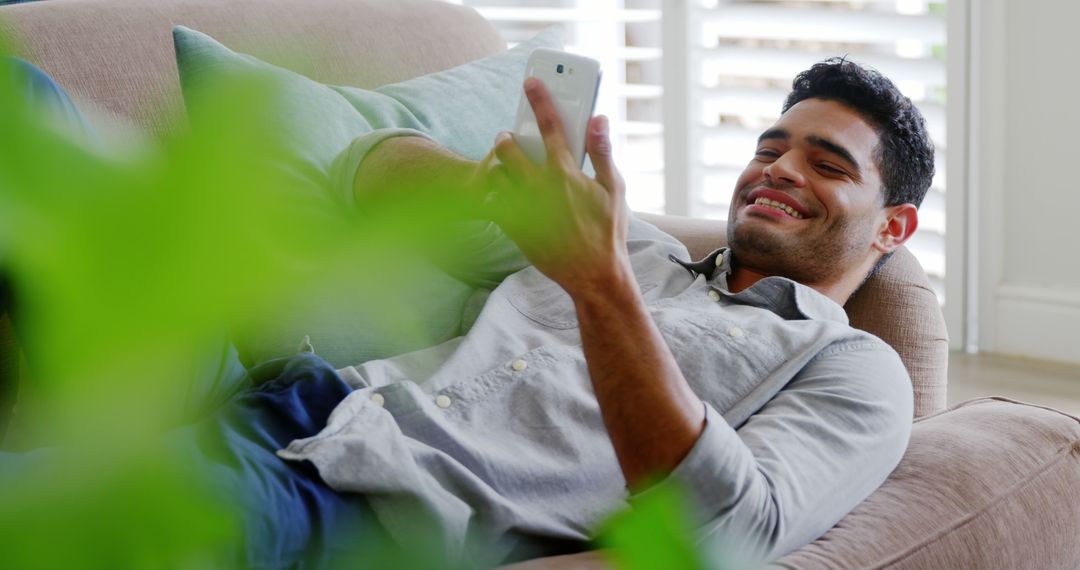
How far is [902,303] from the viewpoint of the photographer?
1.57 metres

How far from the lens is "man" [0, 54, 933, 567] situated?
901 mm

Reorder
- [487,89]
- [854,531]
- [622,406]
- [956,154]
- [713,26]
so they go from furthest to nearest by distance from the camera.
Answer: [713,26], [956,154], [487,89], [854,531], [622,406]

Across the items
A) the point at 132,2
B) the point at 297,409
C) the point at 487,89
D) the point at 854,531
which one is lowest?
the point at 854,531

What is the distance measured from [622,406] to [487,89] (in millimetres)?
848

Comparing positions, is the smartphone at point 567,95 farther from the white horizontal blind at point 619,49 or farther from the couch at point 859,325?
the white horizontal blind at point 619,49

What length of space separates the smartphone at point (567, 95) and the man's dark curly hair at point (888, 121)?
0.72 m

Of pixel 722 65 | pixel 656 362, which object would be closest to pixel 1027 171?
pixel 722 65

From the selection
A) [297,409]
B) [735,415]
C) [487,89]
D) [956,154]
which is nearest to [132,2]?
[487,89]

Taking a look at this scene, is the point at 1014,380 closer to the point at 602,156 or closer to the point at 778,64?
the point at 778,64

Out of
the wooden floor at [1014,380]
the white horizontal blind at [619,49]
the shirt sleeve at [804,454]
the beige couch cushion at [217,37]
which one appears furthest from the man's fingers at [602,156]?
the white horizontal blind at [619,49]

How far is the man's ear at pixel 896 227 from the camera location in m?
Result: 1.62

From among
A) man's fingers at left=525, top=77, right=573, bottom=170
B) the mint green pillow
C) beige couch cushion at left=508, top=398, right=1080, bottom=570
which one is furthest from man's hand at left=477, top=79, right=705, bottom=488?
the mint green pillow

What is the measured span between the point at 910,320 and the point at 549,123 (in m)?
0.92

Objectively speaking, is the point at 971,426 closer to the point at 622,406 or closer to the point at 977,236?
the point at 622,406
